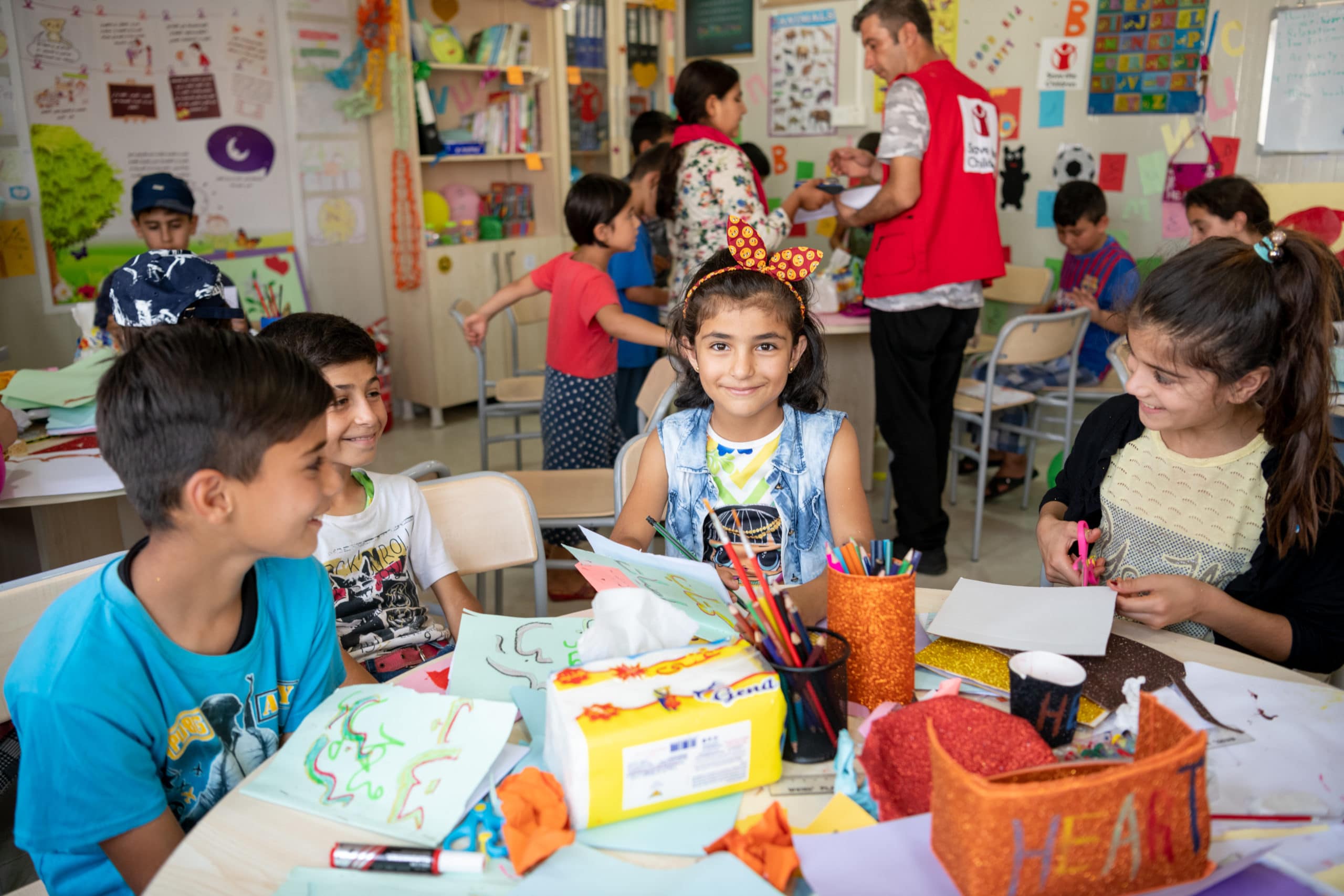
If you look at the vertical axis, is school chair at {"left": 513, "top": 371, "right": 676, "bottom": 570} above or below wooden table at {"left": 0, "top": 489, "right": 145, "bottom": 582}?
above

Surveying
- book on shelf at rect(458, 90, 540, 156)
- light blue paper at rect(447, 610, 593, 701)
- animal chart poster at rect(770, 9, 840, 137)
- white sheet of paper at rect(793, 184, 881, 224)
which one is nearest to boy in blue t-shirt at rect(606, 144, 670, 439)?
white sheet of paper at rect(793, 184, 881, 224)

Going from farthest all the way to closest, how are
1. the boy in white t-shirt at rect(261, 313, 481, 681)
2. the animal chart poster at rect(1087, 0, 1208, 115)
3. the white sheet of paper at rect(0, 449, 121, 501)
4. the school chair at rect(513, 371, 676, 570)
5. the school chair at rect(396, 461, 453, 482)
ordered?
the animal chart poster at rect(1087, 0, 1208, 115), the school chair at rect(513, 371, 676, 570), the white sheet of paper at rect(0, 449, 121, 501), the school chair at rect(396, 461, 453, 482), the boy in white t-shirt at rect(261, 313, 481, 681)

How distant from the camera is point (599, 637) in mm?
920

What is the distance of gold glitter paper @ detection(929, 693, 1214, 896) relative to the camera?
0.64m

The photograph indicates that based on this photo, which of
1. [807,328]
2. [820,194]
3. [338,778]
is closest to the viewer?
[338,778]

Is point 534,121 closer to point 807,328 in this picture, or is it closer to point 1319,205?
point 1319,205

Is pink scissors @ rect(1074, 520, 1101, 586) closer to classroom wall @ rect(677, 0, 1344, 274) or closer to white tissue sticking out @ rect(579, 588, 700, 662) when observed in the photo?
white tissue sticking out @ rect(579, 588, 700, 662)

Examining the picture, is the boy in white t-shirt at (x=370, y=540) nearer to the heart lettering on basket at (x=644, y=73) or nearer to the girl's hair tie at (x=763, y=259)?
the girl's hair tie at (x=763, y=259)

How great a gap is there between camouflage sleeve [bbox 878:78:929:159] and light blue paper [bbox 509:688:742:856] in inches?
94.0

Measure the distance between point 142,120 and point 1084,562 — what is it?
4.18 meters

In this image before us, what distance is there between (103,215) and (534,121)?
2154 mm

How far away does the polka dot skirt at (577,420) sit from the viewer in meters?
3.00

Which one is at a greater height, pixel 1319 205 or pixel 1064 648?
pixel 1319 205

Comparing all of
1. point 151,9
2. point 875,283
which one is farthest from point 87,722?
point 151,9
